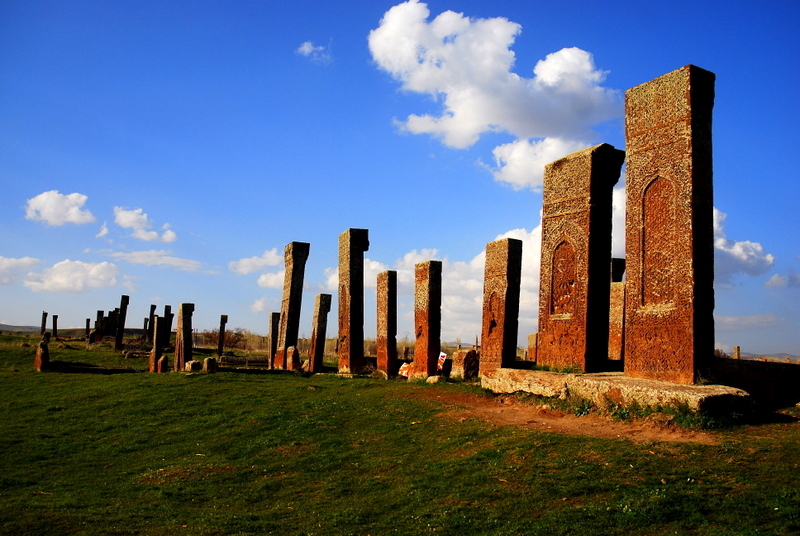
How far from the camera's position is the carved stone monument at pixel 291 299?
2286 centimetres

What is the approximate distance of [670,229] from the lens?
1077 cm

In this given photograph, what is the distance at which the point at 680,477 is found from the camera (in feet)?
22.8

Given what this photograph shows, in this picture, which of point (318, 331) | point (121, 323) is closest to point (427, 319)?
point (318, 331)

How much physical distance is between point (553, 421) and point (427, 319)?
749 cm

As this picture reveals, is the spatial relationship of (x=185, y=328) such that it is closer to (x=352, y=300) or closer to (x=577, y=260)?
(x=352, y=300)

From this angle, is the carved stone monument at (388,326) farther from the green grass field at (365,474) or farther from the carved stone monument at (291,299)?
the carved stone monument at (291,299)

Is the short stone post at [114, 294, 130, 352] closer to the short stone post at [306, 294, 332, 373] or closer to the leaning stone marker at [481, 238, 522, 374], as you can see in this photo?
the short stone post at [306, 294, 332, 373]

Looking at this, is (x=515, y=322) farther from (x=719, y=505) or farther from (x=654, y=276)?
(x=719, y=505)

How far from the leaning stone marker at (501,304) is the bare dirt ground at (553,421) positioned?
166cm

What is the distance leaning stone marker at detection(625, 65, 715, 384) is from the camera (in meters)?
10.3

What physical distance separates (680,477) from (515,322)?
8.05 metres

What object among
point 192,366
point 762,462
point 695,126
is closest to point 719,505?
point 762,462

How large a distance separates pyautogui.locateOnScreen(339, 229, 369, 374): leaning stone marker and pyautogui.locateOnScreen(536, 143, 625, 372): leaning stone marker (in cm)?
786

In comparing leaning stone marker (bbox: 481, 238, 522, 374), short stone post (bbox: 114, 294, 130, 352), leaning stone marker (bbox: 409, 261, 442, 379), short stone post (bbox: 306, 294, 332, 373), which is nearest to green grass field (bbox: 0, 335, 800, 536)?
leaning stone marker (bbox: 481, 238, 522, 374)
